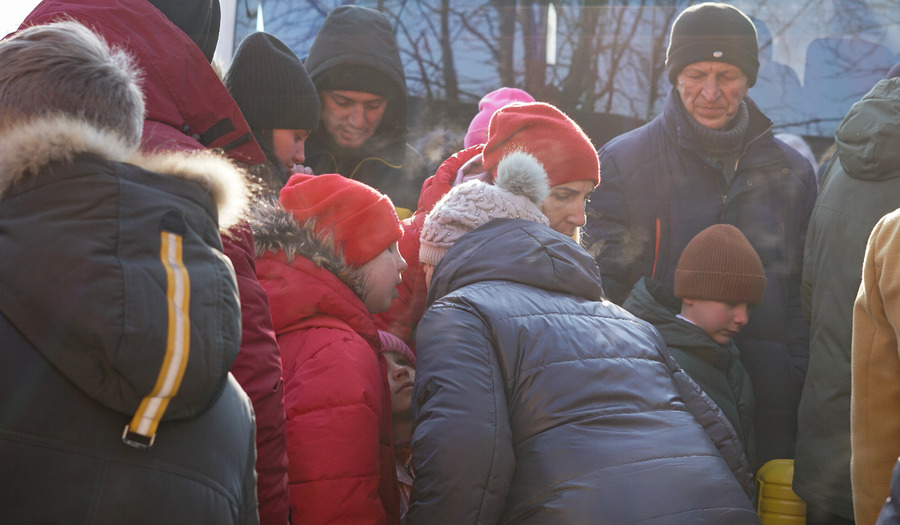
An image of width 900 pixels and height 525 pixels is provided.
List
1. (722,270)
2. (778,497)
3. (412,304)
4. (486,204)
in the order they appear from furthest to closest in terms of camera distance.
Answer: (778,497) < (722,270) < (412,304) < (486,204)

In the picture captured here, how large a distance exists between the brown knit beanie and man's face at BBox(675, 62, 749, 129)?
0.72m

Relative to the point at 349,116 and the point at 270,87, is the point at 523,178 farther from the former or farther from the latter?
the point at 349,116

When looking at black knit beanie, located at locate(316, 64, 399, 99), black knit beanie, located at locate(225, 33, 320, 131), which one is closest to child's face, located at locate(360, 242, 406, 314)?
black knit beanie, located at locate(225, 33, 320, 131)

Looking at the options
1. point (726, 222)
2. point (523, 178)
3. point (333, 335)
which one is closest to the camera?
point (333, 335)

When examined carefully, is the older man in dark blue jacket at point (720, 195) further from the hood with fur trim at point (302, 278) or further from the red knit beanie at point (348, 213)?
the hood with fur trim at point (302, 278)

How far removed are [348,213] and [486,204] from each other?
441 millimetres

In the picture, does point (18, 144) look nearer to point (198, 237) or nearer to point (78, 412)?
point (198, 237)

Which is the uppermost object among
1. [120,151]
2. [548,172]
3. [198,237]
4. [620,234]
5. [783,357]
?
[120,151]

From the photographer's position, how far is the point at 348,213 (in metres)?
2.85

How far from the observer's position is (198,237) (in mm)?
1521

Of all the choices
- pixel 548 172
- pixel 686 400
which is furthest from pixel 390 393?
pixel 548 172

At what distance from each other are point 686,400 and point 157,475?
1.55 m

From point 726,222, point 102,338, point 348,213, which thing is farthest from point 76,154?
point 726,222

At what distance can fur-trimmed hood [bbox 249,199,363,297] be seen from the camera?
259 cm
